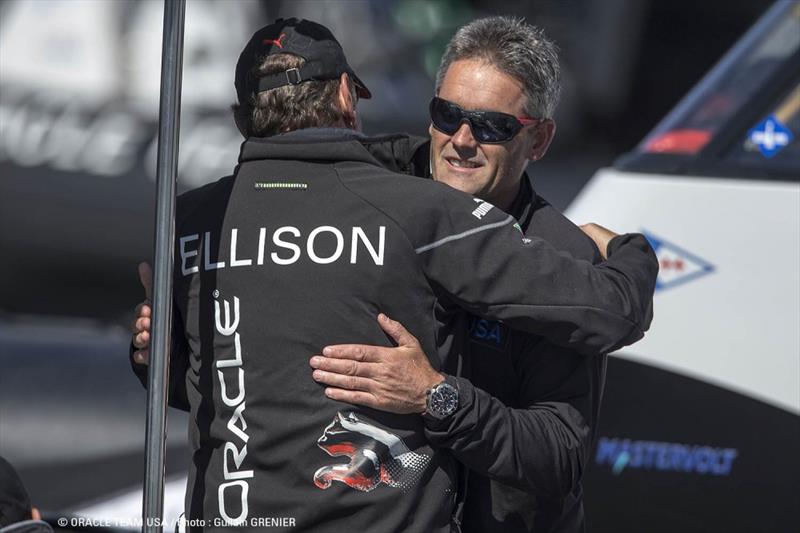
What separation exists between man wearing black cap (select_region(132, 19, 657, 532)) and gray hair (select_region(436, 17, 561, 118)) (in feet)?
1.01

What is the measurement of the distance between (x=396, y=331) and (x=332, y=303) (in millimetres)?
121

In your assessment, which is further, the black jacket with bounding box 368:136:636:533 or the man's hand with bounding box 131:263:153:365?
the man's hand with bounding box 131:263:153:365

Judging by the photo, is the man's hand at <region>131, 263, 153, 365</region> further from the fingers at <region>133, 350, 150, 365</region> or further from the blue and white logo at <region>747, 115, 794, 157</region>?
the blue and white logo at <region>747, 115, 794, 157</region>

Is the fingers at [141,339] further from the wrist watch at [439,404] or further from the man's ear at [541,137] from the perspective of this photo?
the man's ear at [541,137]

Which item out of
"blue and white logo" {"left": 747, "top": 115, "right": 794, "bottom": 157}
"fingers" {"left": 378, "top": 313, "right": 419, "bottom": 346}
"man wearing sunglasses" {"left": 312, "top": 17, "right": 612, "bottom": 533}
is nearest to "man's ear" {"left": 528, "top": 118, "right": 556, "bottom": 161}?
"man wearing sunglasses" {"left": 312, "top": 17, "right": 612, "bottom": 533}

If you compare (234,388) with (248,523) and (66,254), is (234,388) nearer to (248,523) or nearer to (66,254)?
(248,523)

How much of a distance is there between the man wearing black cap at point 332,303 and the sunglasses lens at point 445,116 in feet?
0.79

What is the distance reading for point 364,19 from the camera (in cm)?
909

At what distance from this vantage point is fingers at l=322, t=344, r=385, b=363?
6.95 ft

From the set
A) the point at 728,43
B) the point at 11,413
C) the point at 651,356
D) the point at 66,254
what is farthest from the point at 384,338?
the point at 728,43

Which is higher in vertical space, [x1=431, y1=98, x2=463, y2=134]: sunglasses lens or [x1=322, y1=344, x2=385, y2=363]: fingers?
[x1=431, y1=98, x2=463, y2=134]: sunglasses lens

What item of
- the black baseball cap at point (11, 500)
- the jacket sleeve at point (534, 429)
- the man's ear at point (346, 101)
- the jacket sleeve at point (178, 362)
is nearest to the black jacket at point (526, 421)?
the jacket sleeve at point (534, 429)

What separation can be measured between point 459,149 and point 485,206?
0.27 m

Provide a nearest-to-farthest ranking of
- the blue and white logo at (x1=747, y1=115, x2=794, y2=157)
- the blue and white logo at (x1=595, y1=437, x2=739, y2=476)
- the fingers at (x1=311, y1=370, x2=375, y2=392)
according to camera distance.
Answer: the fingers at (x1=311, y1=370, x2=375, y2=392), the blue and white logo at (x1=595, y1=437, x2=739, y2=476), the blue and white logo at (x1=747, y1=115, x2=794, y2=157)
